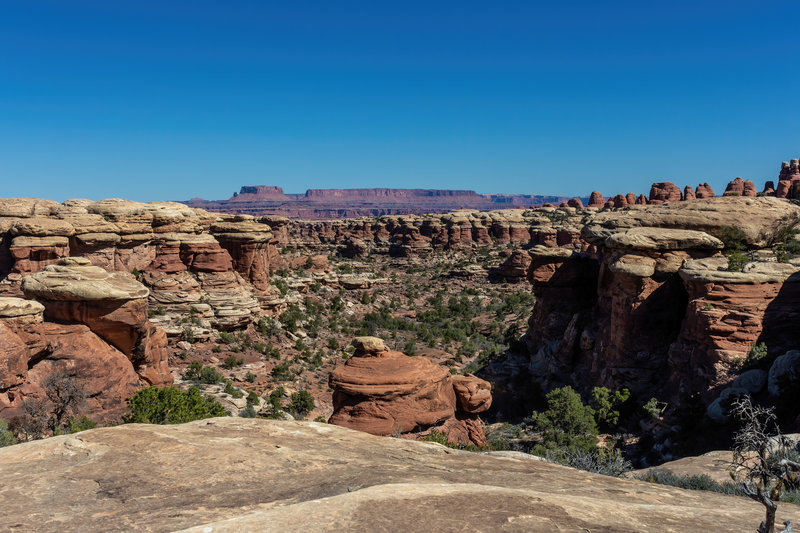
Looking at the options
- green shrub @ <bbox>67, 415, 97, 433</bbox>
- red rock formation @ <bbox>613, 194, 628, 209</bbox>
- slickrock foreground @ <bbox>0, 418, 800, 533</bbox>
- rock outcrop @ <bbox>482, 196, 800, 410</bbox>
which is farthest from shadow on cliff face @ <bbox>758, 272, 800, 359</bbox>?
red rock formation @ <bbox>613, 194, 628, 209</bbox>

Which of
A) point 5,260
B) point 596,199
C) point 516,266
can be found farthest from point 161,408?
point 596,199

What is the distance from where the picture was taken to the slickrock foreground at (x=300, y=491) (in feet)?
21.7

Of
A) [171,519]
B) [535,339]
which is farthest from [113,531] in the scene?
[535,339]

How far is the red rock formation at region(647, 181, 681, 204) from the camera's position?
95.2 metres

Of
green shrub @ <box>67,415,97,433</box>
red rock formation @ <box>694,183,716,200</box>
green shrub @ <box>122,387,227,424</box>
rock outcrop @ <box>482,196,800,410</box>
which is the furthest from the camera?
red rock formation @ <box>694,183,716,200</box>

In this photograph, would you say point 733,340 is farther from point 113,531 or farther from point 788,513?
point 113,531

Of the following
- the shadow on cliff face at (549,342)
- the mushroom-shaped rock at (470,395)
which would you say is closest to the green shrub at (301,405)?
the mushroom-shaped rock at (470,395)

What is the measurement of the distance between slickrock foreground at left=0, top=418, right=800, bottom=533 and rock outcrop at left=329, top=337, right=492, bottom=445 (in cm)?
663

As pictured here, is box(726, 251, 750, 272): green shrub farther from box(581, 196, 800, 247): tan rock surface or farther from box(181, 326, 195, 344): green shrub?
box(181, 326, 195, 344): green shrub

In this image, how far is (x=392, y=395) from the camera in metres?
17.9

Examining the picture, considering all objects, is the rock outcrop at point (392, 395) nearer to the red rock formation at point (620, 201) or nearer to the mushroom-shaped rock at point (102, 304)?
the mushroom-shaped rock at point (102, 304)

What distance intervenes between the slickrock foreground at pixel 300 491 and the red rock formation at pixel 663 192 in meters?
98.1

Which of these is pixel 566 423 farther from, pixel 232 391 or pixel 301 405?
pixel 232 391

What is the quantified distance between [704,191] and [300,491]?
351ft
